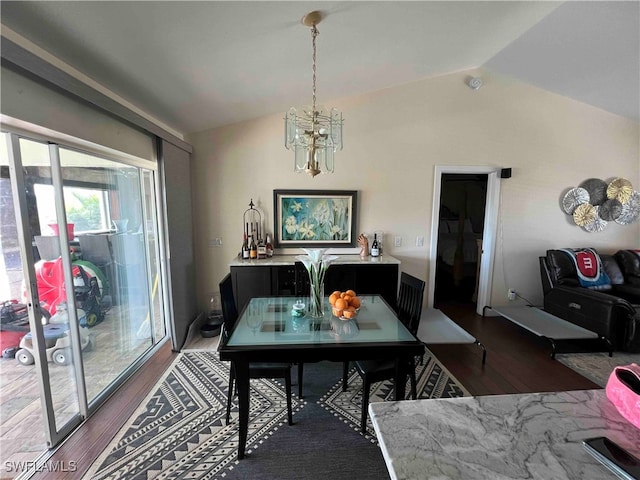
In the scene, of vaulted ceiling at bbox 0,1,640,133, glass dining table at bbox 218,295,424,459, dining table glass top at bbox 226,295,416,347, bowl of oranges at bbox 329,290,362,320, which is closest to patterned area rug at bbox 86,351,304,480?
glass dining table at bbox 218,295,424,459

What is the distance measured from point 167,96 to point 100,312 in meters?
1.95

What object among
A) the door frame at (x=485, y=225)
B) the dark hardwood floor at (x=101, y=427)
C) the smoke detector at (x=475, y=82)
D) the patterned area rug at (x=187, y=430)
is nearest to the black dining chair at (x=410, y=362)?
the patterned area rug at (x=187, y=430)

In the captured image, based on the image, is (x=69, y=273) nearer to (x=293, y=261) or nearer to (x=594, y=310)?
(x=293, y=261)

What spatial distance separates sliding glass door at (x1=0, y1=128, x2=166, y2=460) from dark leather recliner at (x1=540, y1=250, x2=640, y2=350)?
476 cm

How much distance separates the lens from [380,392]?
2.44 meters

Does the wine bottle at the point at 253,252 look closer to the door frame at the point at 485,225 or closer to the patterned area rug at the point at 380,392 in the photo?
the patterned area rug at the point at 380,392

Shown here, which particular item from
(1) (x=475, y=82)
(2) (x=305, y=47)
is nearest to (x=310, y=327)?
(2) (x=305, y=47)

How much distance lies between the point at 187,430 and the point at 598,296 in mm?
4146

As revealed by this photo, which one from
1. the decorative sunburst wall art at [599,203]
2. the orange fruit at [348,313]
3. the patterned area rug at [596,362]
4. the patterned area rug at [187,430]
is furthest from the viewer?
the decorative sunburst wall art at [599,203]

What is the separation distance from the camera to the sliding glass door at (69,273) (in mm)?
1741

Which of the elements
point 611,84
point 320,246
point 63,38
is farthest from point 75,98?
point 611,84

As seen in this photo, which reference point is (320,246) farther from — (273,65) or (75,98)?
(75,98)

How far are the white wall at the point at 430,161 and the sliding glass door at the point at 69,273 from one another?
3.09ft

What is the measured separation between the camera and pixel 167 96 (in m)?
2.52
